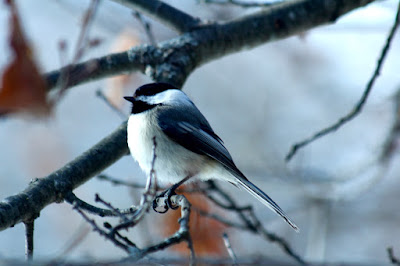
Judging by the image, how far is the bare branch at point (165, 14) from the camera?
2.68 metres

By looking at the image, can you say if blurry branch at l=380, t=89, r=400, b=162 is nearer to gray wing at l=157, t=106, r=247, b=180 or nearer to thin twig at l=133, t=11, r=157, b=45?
gray wing at l=157, t=106, r=247, b=180

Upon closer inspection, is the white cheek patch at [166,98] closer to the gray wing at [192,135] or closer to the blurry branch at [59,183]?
the gray wing at [192,135]

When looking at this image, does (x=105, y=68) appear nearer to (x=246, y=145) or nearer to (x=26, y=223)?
(x=26, y=223)

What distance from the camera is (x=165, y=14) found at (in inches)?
108

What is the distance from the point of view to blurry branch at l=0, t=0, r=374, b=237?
1.80 meters

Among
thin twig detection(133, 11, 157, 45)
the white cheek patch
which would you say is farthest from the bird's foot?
thin twig detection(133, 11, 157, 45)

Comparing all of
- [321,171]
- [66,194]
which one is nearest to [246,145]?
[321,171]

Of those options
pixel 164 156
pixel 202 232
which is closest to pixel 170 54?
pixel 164 156

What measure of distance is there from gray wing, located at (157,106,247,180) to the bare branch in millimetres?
533

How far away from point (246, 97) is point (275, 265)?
486 cm

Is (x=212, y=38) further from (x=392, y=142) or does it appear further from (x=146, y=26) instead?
(x=392, y=142)

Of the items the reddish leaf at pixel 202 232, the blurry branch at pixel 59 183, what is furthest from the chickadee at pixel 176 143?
the reddish leaf at pixel 202 232

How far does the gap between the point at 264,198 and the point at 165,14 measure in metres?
1.26

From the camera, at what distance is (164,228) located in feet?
10.5
